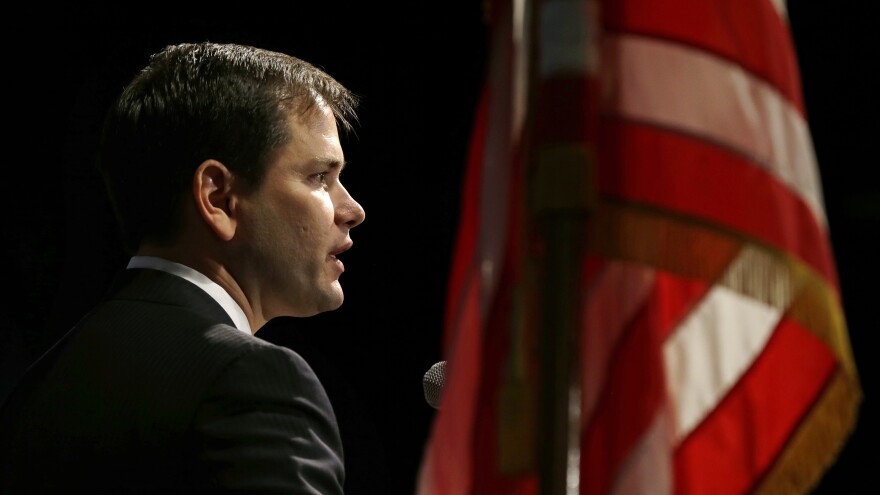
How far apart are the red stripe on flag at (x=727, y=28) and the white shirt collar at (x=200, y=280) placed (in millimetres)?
674

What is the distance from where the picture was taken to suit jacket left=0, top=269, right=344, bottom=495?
1.18 meters

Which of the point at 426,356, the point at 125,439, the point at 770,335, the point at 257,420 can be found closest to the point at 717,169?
the point at 770,335

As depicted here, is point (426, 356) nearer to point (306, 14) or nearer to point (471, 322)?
point (306, 14)

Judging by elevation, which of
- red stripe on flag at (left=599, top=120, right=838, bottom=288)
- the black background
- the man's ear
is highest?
red stripe on flag at (left=599, top=120, right=838, bottom=288)

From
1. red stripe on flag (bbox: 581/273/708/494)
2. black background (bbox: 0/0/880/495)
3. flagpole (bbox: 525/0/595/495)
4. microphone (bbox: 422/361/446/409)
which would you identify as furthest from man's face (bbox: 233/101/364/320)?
black background (bbox: 0/0/880/495)

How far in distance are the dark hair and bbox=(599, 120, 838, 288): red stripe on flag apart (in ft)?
1.87

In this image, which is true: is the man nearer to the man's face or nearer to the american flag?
the man's face

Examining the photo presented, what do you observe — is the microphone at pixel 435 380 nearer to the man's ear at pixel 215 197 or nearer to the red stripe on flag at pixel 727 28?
the man's ear at pixel 215 197

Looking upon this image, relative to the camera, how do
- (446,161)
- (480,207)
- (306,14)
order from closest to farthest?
(480,207) → (306,14) → (446,161)

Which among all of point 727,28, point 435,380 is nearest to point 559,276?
point 727,28

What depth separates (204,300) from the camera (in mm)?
1420

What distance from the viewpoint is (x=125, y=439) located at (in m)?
1.22

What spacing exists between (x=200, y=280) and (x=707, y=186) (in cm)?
73

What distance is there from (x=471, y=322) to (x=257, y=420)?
0.93ft
